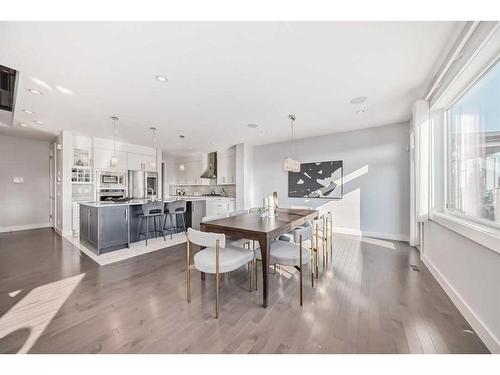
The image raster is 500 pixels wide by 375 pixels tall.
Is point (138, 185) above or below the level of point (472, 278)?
above

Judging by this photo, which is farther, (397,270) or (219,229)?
(397,270)

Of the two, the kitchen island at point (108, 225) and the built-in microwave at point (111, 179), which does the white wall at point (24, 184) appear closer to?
the built-in microwave at point (111, 179)

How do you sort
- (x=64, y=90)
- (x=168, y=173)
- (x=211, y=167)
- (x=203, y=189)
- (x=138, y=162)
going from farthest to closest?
(x=168, y=173), (x=203, y=189), (x=211, y=167), (x=138, y=162), (x=64, y=90)

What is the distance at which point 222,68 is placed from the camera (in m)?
2.15

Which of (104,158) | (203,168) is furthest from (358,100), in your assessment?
(104,158)

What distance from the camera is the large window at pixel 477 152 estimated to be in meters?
1.62

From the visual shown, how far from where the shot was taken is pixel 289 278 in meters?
2.47

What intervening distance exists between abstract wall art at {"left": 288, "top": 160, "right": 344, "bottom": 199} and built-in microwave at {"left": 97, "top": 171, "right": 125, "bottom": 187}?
203 inches

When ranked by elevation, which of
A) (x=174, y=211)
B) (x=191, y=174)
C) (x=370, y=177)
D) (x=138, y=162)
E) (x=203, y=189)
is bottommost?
(x=174, y=211)

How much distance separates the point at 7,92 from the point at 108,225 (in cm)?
260

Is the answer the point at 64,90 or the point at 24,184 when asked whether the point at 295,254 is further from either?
the point at 24,184

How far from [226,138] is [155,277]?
3795 millimetres

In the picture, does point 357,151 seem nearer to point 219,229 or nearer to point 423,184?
point 423,184

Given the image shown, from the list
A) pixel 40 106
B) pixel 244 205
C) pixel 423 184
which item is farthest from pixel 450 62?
pixel 40 106
